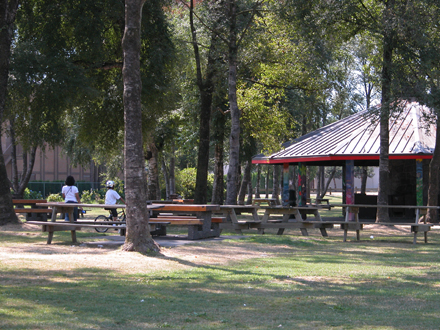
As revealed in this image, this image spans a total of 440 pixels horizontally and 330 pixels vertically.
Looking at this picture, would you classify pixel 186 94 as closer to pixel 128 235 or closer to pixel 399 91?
pixel 399 91

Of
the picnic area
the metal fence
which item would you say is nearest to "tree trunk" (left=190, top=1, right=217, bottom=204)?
the picnic area

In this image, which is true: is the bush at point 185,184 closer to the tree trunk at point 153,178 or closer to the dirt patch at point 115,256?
the tree trunk at point 153,178

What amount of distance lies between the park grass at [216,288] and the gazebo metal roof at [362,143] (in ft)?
33.4

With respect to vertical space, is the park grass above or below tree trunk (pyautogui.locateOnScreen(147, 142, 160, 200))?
below

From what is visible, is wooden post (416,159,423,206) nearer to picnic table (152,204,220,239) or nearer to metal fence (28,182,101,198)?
picnic table (152,204,220,239)

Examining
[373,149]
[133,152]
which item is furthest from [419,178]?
[133,152]

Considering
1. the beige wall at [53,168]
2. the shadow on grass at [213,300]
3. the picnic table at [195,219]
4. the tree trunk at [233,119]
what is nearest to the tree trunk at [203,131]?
the tree trunk at [233,119]

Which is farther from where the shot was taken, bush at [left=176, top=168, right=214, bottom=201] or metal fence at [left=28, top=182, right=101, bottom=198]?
metal fence at [left=28, top=182, right=101, bottom=198]

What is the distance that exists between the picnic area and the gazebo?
384 inches

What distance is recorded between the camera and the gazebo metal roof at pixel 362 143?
21.3 m

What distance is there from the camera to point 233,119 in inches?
731

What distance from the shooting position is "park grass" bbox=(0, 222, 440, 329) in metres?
5.20

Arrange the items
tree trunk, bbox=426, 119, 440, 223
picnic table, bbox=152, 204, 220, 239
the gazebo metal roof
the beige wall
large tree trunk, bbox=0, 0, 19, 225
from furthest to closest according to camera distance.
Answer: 1. the beige wall
2. the gazebo metal roof
3. tree trunk, bbox=426, 119, 440, 223
4. large tree trunk, bbox=0, 0, 19, 225
5. picnic table, bbox=152, 204, 220, 239

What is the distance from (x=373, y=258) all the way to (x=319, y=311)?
5340 millimetres
